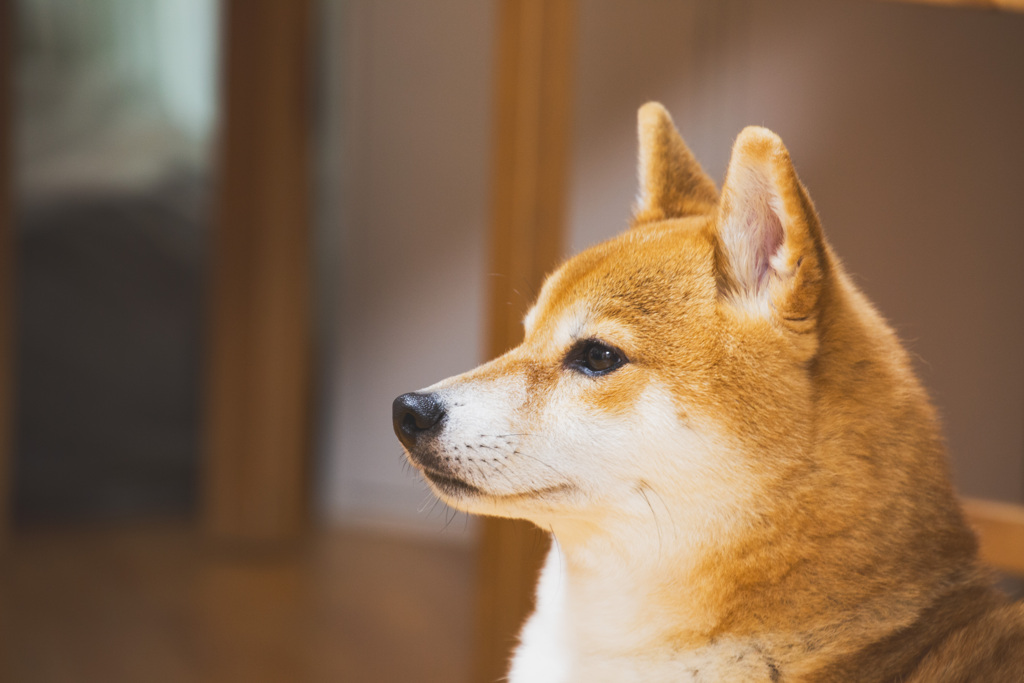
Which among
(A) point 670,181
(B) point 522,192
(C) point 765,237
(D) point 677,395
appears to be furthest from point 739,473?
(B) point 522,192

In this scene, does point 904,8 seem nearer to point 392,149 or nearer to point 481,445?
point 481,445

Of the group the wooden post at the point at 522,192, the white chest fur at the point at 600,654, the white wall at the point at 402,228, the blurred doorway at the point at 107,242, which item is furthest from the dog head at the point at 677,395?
the blurred doorway at the point at 107,242

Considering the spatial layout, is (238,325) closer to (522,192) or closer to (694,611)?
(522,192)

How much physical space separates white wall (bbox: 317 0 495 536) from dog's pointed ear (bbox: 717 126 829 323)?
8.08 ft

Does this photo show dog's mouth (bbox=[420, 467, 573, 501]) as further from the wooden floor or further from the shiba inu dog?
the wooden floor

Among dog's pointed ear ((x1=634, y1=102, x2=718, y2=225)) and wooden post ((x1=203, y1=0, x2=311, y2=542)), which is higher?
dog's pointed ear ((x1=634, y1=102, x2=718, y2=225))

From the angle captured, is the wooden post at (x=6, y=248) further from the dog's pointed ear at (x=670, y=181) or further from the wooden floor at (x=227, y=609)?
A: the dog's pointed ear at (x=670, y=181)

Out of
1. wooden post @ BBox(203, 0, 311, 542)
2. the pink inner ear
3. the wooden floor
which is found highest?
the pink inner ear

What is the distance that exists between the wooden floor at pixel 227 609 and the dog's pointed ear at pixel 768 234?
6.50 feet

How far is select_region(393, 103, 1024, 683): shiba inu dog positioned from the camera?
1000 millimetres

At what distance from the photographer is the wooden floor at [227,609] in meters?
2.77

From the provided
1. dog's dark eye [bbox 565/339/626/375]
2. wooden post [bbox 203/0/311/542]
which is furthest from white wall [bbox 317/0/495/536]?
dog's dark eye [bbox 565/339/626/375]

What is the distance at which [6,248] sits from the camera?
10.8 ft

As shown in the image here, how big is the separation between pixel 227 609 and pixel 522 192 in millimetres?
1781
